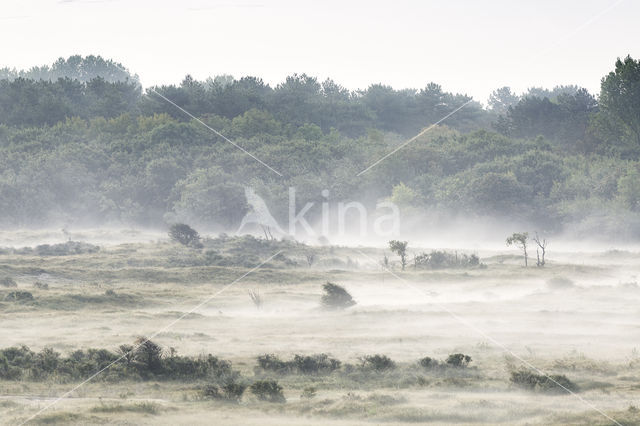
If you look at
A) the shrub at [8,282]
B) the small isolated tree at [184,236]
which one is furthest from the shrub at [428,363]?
the small isolated tree at [184,236]

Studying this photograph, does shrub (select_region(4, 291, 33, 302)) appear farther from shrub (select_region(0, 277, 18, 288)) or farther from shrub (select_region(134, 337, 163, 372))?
shrub (select_region(134, 337, 163, 372))

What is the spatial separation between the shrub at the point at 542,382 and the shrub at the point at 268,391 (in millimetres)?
6004

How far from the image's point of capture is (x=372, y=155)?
9250 centimetres

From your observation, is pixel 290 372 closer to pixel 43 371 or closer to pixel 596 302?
pixel 43 371

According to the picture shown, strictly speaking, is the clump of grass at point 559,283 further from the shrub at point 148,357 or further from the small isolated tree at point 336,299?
the shrub at point 148,357

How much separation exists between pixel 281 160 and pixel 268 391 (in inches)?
2787

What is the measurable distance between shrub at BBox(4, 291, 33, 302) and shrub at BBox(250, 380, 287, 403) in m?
18.4

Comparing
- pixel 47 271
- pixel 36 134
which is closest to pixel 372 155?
pixel 36 134

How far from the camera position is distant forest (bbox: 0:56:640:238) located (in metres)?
76.7

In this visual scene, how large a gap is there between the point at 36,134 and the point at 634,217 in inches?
2696

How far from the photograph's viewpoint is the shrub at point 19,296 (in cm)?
3528

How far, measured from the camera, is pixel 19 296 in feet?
117

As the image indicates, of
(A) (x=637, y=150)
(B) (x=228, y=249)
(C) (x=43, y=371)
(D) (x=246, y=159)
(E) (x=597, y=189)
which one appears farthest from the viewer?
(D) (x=246, y=159)

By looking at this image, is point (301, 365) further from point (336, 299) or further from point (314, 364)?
point (336, 299)
